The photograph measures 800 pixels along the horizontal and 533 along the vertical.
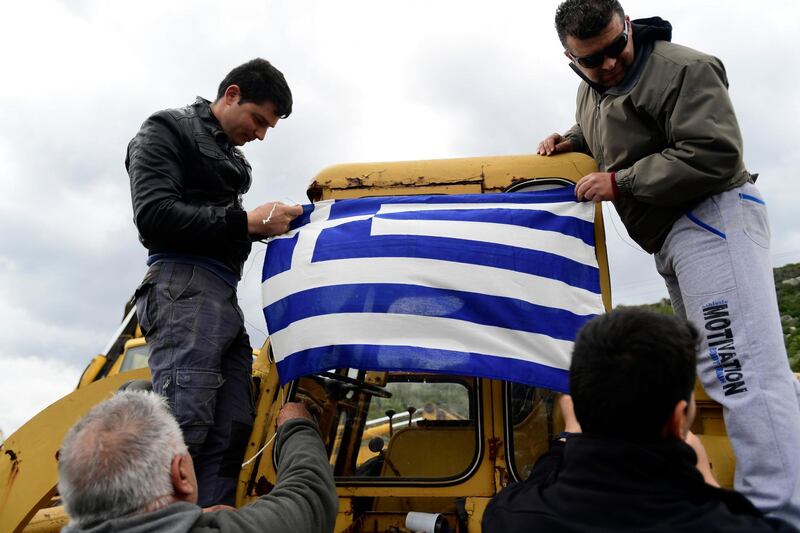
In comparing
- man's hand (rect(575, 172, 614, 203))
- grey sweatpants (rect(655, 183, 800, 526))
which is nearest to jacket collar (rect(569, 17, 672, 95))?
man's hand (rect(575, 172, 614, 203))

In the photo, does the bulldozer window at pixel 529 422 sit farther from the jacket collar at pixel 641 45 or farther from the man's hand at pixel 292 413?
the jacket collar at pixel 641 45

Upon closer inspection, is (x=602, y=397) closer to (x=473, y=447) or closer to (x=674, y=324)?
(x=674, y=324)

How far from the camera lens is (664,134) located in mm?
2629

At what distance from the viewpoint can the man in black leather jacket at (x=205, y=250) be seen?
2.63 meters

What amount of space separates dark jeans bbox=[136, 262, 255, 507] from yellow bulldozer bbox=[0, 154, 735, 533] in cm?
14

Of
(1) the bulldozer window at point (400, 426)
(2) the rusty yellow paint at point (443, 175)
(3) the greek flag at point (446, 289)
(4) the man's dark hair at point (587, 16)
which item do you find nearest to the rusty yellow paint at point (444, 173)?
(2) the rusty yellow paint at point (443, 175)

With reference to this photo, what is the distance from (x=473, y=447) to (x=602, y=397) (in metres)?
1.33

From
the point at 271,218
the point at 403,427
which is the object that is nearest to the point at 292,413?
the point at 271,218

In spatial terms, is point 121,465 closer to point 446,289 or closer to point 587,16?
point 446,289

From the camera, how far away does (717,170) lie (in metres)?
2.42

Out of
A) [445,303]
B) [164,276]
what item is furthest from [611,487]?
[164,276]

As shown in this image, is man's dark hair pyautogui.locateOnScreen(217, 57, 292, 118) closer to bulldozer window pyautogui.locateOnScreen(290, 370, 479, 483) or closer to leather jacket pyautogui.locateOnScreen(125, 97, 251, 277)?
leather jacket pyautogui.locateOnScreen(125, 97, 251, 277)

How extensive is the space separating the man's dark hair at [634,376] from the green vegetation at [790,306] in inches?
408

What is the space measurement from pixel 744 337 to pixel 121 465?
2036mm
